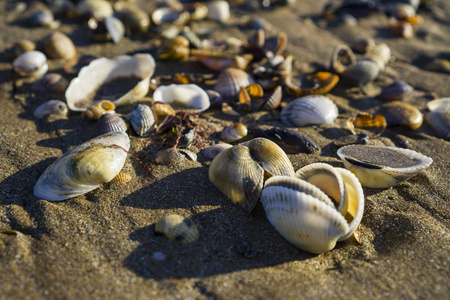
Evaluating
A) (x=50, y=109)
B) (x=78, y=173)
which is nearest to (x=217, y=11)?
A: (x=50, y=109)

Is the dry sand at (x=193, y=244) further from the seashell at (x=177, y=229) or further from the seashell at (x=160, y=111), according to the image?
the seashell at (x=160, y=111)

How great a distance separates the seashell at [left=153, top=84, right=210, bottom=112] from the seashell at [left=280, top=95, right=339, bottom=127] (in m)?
0.99

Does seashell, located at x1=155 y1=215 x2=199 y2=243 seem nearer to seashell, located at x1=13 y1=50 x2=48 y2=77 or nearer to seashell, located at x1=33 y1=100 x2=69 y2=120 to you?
seashell, located at x1=33 y1=100 x2=69 y2=120

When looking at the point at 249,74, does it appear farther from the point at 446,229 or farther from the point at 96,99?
the point at 446,229

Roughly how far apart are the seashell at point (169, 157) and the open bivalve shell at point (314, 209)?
0.97 m

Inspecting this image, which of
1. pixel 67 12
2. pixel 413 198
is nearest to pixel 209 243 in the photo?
pixel 413 198

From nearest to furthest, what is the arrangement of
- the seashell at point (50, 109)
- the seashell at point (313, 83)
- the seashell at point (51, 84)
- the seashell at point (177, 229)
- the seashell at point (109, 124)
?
1. the seashell at point (177, 229)
2. the seashell at point (109, 124)
3. the seashell at point (50, 109)
4. the seashell at point (51, 84)
5. the seashell at point (313, 83)

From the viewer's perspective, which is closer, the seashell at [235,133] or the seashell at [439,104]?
the seashell at [235,133]

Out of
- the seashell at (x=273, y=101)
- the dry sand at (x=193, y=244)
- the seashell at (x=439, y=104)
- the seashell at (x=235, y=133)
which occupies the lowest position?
the dry sand at (x=193, y=244)

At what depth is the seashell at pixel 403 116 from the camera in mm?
Result: 4141

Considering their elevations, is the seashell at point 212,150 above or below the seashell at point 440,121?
below

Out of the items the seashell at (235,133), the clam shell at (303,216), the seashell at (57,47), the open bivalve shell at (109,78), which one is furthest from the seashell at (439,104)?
the seashell at (57,47)


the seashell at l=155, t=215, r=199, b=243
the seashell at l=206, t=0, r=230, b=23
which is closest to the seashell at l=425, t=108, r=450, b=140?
the seashell at l=155, t=215, r=199, b=243

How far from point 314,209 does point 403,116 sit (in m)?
2.43
